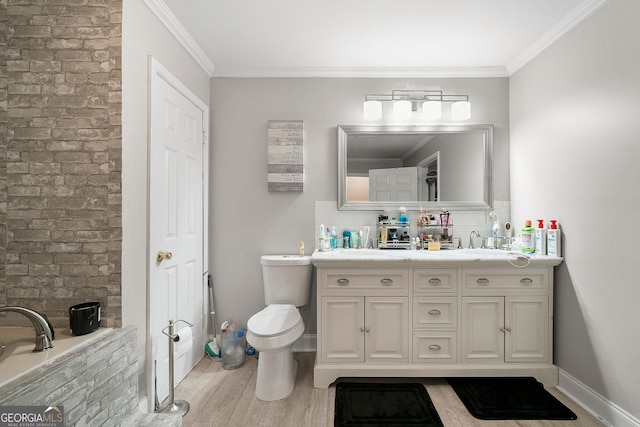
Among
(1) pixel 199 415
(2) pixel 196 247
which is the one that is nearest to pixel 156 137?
(2) pixel 196 247

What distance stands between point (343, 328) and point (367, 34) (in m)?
2.06

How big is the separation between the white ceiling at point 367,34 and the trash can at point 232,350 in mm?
2214

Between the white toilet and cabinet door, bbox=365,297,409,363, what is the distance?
0.49m

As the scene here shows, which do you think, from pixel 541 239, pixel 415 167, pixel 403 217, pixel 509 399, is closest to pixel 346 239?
pixel 403 217

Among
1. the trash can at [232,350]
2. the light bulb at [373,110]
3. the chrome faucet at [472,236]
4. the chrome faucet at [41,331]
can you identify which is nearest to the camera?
the chrome faucet at [41,331]

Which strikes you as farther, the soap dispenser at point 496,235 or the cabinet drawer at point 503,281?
the soap dispenser at point 496,235

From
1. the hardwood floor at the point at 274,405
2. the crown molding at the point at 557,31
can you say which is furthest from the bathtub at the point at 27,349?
the crown molding at the point at 557,31

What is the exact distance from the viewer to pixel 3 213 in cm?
165

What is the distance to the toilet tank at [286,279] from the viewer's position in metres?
2.54

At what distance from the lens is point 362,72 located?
9.30ft

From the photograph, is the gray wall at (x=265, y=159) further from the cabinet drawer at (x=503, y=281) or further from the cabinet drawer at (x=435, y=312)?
the cabinet drawer at (x=435, y=312)

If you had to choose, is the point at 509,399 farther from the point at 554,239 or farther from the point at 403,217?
the point at 403,217

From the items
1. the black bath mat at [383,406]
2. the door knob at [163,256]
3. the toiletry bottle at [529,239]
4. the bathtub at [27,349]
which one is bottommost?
the black bath mat at [383,406]

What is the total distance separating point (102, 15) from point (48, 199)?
0.98m
